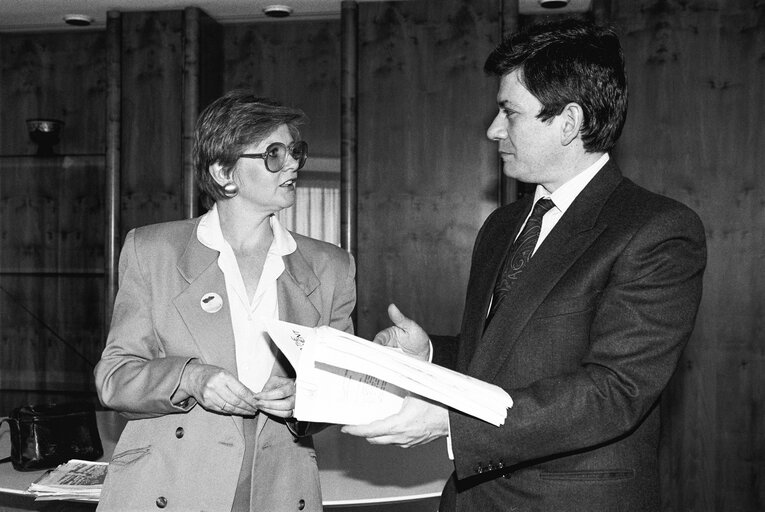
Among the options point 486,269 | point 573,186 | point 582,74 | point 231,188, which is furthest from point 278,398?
point 582,74

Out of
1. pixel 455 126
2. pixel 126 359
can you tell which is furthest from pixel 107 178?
pixel 126 359

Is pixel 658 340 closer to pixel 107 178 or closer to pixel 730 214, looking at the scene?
pixel 730 214

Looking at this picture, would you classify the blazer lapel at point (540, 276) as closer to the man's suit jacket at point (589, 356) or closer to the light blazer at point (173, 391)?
the man's suit jacket at point (589, 356)

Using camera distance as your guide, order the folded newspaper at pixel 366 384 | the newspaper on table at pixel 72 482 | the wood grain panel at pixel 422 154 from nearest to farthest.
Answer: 1. the folded newspaper at pixel 366 384
2. the newspaper on table at pixel 72 482
3. the wood grain panel at pixel 422 154

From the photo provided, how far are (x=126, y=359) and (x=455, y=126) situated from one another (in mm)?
3034

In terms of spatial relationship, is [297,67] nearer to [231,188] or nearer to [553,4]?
[553,4]

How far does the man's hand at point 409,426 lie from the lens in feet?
4.30

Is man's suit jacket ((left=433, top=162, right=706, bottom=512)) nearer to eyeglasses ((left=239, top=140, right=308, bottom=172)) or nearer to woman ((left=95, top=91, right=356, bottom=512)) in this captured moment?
woman ((left=95, top=91, right=356, bottom=512))

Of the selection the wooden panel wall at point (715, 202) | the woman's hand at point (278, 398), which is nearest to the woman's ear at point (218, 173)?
the woman's hand at point (278, 398)

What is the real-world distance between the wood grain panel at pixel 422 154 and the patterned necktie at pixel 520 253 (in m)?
2.74

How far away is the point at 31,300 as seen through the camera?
5383mm

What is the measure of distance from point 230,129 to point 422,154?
101 inches

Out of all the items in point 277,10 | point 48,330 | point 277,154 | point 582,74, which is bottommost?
point 48,330

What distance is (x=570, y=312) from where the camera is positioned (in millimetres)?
Answer: 1484
